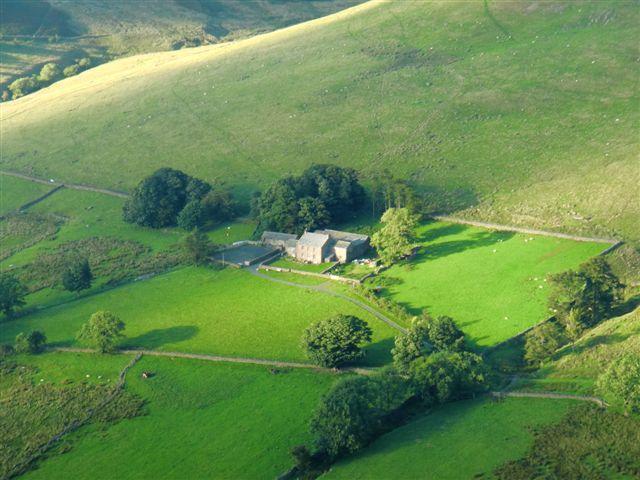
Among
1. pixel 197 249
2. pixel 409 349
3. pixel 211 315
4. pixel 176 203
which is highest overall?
pixel 176 203

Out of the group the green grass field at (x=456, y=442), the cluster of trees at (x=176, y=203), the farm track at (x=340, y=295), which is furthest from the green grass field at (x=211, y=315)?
the cluster of trees at (x=176, y=203)

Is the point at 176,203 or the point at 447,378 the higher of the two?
the point at 176,203

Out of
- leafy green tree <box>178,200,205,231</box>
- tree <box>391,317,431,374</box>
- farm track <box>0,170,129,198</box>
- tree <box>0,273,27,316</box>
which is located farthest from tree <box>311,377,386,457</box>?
farm track <box>0,170,129,198</box>

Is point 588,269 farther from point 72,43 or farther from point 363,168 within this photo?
point 72,43

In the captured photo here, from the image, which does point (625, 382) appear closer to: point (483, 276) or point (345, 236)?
point (483, 276)

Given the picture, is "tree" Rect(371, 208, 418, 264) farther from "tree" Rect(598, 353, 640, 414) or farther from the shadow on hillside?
"tree" Rect(598, 353, 640, 414)

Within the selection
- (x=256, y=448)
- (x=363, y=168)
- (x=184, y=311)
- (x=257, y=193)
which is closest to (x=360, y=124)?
(x=363, y=168)

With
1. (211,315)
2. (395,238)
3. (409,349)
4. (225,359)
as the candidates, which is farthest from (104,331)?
(395,238)
